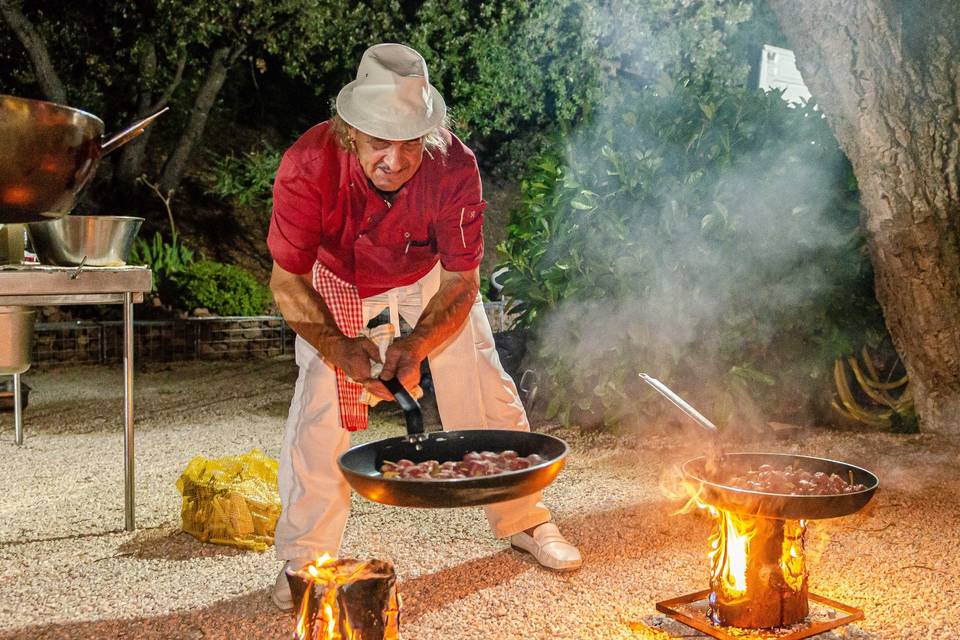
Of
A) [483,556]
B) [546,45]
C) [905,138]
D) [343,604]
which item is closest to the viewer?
[343,604]

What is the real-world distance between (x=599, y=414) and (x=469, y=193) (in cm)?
311

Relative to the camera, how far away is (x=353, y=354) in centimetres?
266

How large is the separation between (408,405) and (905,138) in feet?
11.0

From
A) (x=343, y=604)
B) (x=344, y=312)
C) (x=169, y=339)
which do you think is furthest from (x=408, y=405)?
(x=169, y=339)

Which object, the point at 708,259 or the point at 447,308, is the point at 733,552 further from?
the point at 708,259

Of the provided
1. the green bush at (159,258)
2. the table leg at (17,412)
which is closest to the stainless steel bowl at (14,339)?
the table leg at (17,412)

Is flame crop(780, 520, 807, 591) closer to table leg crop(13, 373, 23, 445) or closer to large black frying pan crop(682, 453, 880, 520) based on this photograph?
→ large black frying pan crop(682, 453, 880, 520)

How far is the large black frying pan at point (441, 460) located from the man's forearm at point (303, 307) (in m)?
0.39

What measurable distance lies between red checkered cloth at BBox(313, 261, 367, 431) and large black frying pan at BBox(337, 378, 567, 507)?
0.35 m

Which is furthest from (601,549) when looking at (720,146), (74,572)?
(720,146)

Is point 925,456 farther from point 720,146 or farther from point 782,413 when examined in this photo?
point 720,146

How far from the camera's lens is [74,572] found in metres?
3.25

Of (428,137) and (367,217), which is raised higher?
(428,137)

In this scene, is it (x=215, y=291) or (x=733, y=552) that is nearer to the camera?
(x=733, y=552)
